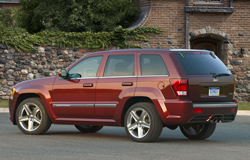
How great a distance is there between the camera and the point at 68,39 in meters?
23.5

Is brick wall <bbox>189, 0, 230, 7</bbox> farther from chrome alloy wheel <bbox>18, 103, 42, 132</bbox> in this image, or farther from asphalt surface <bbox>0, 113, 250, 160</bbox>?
chrome alloy wheel <bbox>18, 103, 42, 132</bbox>

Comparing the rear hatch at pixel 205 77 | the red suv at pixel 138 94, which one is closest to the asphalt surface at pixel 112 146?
the red suv at pixel 138 94

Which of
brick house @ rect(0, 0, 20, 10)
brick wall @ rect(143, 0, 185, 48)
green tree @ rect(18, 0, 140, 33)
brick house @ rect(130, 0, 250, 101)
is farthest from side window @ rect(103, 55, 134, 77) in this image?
brick house @ rect(0, 0, 20, 10)

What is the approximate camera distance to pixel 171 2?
80.3 ft

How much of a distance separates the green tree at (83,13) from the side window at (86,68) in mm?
13845

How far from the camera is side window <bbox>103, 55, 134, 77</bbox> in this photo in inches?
404

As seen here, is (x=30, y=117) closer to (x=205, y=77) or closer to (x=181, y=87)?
(x=181, y=87)

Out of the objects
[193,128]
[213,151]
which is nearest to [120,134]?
[193,128]

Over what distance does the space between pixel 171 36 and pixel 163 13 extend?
1.13 meters

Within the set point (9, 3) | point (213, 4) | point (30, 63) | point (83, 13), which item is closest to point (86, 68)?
point (30, 63)

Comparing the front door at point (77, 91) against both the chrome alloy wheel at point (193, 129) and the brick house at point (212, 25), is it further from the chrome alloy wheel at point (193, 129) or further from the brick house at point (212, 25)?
the brick house at point (212, 25)

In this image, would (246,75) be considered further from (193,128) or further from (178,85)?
(178,85)

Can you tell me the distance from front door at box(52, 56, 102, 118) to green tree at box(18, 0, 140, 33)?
14.0m

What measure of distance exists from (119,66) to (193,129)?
81.2 inches
